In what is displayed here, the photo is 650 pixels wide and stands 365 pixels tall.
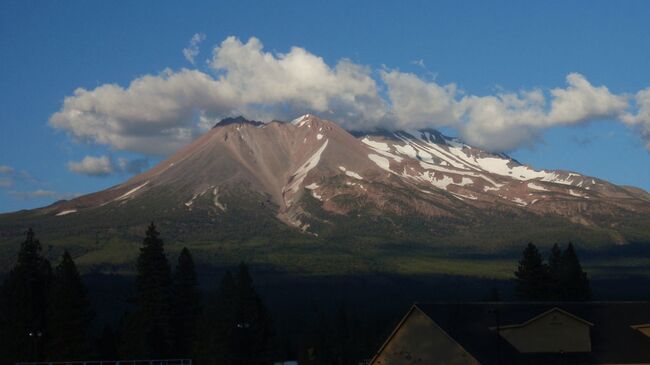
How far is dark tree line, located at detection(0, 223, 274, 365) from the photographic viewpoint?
2795 inches

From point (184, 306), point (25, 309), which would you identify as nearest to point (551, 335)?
point (184, 306)

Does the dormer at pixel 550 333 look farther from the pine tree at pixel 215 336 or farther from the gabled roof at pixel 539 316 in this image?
the pine tree at pixel 215 336

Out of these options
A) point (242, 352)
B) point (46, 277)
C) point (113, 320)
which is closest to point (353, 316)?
point (113, 320)

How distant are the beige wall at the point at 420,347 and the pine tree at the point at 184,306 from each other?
2702cm

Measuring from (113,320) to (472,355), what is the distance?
102m

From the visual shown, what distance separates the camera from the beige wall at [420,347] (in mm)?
56812

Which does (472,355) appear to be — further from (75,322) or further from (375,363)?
(75,322)

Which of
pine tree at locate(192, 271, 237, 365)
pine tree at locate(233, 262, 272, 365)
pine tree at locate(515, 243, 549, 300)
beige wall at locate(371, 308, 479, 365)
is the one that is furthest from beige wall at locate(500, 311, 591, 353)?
pine tree at locate(233, 262, 272, 365)

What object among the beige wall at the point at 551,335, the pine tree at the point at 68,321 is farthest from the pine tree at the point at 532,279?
the pine tree at the point at 68,321

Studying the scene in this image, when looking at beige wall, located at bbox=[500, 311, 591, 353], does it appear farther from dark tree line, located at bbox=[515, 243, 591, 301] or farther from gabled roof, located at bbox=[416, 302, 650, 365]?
dark tree line, located at bbox=[515, 243, 591, 301]

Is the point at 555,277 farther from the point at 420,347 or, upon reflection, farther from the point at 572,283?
the point at 420,347

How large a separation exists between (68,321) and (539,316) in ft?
107

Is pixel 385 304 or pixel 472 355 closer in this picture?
pixel 472 355

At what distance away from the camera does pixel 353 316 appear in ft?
460
